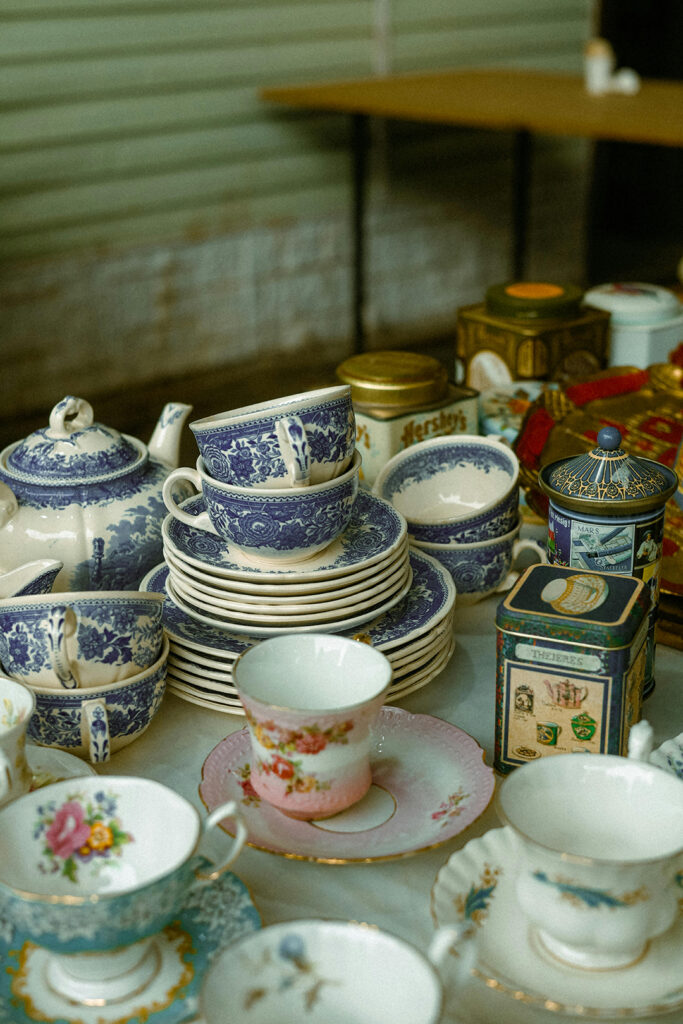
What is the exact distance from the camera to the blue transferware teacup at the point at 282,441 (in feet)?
3.24

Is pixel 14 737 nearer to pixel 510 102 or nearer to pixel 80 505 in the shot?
pixel 80 505

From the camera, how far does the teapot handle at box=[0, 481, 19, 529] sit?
1.08 meters

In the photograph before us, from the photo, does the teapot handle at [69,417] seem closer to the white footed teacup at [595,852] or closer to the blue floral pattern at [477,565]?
the blue floral pattern at [477,565]

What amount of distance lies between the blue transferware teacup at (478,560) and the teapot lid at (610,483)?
0.58ft

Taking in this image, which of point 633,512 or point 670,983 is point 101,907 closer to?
point 670,983

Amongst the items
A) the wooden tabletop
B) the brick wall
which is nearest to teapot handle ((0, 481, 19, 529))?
the wooden tabletop

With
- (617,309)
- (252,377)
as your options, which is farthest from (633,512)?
(252,377)

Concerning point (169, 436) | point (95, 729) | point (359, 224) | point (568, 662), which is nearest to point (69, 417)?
point (169, 436)

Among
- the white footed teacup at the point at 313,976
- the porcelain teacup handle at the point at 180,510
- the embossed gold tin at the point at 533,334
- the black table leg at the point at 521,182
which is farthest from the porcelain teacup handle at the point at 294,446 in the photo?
the black table leg at the point at 521,182

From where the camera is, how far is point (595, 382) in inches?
56.7

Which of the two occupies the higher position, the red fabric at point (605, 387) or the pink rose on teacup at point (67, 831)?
the red fabric at point (605, 387)

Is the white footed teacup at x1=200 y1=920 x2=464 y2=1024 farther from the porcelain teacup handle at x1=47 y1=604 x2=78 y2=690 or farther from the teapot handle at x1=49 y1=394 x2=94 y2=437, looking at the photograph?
the teapot handle at x1=49 y1=394 x2=94 y2=437

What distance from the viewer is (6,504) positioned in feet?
3.56

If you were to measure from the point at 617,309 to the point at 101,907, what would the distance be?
51.1 inches
